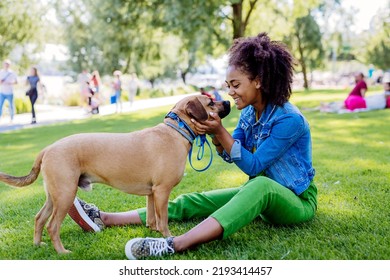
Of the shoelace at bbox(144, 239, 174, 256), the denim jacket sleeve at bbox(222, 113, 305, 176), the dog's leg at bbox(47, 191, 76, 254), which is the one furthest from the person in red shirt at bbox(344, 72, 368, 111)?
the dog's leg at bbox(47, 191, 76, 254)

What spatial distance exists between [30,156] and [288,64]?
22.6 feet

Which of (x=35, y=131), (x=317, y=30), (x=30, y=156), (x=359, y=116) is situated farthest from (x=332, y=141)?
(x=317, y=30)

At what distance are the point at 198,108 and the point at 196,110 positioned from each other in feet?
0.08

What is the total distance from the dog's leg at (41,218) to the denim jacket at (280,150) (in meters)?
1.60

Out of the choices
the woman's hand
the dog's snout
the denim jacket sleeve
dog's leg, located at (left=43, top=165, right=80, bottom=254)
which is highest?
the dog's snout

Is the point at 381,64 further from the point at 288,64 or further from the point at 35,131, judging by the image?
the point at 288,64

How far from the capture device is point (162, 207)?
12.5 ft

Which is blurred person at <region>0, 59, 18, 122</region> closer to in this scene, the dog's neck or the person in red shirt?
the person in red shirt

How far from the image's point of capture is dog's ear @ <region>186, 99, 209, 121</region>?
148 inches

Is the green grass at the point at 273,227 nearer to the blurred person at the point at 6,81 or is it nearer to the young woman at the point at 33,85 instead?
the blurred person at the point at 6,81

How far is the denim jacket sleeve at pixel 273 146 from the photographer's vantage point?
3.68 m

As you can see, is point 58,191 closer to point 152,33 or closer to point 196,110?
point 196,110

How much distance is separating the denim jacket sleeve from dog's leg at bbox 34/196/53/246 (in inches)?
64.2

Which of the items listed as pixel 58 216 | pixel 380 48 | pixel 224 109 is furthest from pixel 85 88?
pixel 380 48
